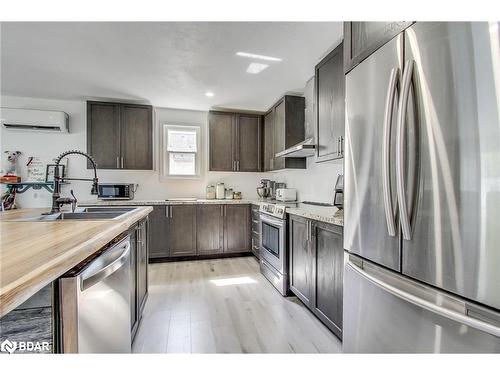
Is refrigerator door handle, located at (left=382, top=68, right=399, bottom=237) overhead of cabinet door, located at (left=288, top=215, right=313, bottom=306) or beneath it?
overhead

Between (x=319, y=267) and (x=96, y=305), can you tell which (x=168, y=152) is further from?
(x=96, y=305)

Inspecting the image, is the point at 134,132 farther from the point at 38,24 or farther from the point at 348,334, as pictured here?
the point at 348,334

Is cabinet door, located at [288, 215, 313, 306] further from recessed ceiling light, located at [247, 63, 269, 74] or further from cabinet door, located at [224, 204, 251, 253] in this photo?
recessed ceiling light, located at [247, 63, 269, 74]

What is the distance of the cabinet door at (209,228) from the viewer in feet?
12.0

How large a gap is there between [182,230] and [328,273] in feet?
8.05

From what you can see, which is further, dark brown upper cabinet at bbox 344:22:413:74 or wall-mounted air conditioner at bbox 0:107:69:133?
wall-mounted air conditioner at bbox 0:107:69:133

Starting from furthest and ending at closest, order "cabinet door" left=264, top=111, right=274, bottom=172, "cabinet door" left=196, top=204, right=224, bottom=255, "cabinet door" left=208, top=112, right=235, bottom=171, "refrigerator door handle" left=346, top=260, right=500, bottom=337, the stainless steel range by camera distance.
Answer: "cabinet door" left=208, top=112, right=235, bottom=171, "cabinet door" left=264, top=111, right=274, bottom=172, "cabinet door" left=196, top=204, right=224, bottom=255, the stainless steel range, "refrigerator door handle" left=346, top=260, right=500, bottom=337

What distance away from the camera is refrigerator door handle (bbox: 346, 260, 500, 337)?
703 mm

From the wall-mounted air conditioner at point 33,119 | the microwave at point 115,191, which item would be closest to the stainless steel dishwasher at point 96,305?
the microwave at point 115,191

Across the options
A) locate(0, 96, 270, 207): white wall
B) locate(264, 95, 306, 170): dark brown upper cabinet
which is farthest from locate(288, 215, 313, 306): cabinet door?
locate(0, 96, 270, 207): white wall

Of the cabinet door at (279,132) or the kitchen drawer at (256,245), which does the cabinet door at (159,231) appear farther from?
the cabinet door at (279,132)

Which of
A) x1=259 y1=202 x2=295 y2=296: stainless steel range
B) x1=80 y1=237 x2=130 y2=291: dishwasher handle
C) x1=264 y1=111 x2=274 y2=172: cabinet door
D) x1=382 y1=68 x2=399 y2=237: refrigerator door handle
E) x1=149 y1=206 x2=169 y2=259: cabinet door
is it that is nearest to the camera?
x1=80 y1=237 x2=130 y2=291: dishwasher handle

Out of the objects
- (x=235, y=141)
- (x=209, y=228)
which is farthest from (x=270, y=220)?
(x=235, y=141)

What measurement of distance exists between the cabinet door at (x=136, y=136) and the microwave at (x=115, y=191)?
0.32 m
